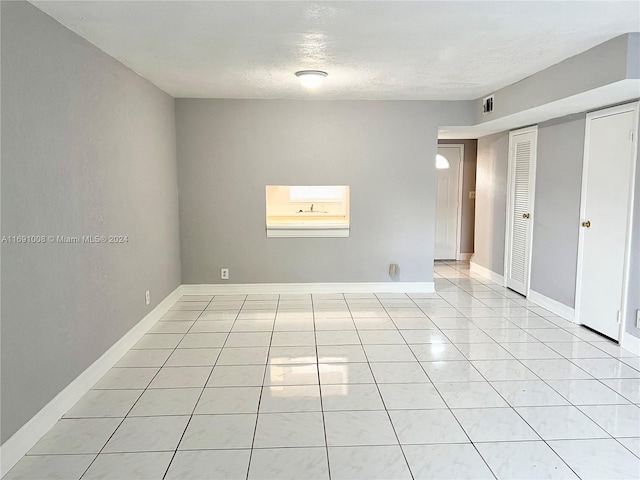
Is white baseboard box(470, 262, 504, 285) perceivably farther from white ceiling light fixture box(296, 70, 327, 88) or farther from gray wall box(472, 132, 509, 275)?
white ceiling light fixture box(296, 70, 327, 88)

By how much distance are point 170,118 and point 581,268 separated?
176 inches

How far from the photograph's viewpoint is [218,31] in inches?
112

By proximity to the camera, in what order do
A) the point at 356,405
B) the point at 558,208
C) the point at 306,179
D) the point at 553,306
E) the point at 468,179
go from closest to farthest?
the point at 356,405 → the point at 558,208 → the point at 553,306 → the point at 306,179 → the point at 468,179

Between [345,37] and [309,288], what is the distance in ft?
10.6

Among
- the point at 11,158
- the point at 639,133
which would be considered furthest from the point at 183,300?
the point at 639,133

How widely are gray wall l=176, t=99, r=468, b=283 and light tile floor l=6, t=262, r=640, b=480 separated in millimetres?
1115

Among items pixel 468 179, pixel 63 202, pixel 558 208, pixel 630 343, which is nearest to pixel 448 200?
pixel 468 179

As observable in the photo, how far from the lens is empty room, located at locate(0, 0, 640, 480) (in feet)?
7.59

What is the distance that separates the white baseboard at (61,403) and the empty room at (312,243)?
17 millimetres

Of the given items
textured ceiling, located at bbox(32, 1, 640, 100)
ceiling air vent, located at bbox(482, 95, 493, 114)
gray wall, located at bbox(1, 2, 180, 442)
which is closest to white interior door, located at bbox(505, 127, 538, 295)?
ceiling air vent, located at bbox(482, 95, 493, 114)

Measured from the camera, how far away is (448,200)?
25.4ft

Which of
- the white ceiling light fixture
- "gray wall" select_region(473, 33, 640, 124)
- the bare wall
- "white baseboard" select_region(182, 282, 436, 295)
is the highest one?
the white ceiling light fixture

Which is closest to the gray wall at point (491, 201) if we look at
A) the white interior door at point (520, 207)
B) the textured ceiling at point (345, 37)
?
the white interior door at point (520, 207)

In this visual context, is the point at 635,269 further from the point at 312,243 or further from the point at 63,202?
the point at 63,202
